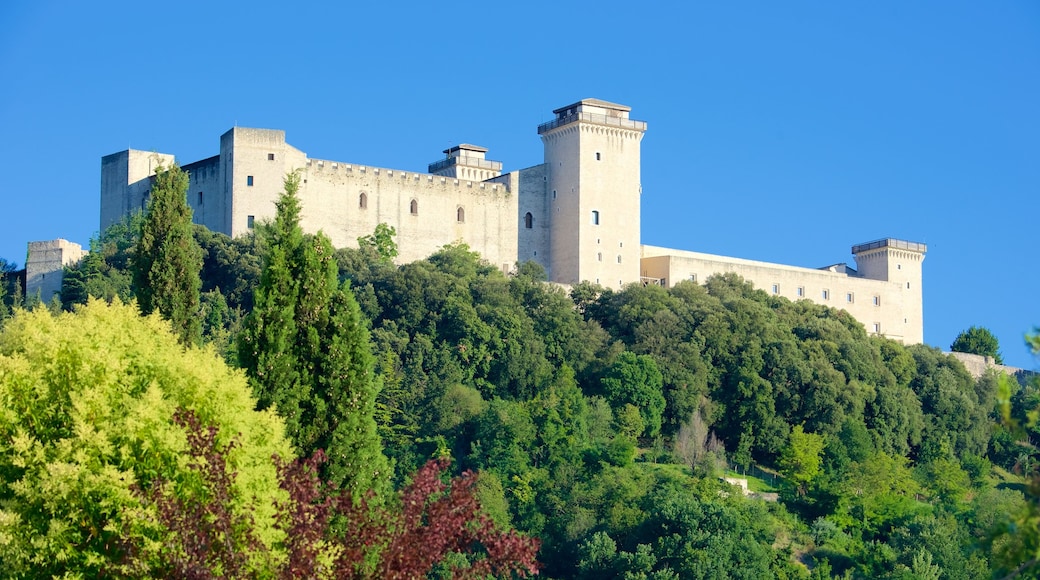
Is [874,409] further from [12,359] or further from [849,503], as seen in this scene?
[12,359]

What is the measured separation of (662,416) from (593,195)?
29.8 ft

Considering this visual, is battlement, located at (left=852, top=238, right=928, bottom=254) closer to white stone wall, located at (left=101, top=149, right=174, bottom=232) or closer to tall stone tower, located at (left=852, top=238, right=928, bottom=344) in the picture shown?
tall stone tower, located at (left=852, top=238, right=928, bottom=344)

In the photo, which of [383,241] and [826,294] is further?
Result: [826,294]

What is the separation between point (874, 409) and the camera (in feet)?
200

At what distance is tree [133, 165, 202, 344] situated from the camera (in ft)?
89.3

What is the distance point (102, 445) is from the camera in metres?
19.7

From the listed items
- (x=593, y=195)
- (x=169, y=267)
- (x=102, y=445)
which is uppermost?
(x=593, y=195)

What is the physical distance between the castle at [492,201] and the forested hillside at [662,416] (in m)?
1.44

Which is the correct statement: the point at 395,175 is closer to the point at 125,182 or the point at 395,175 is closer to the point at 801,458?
the point at 125,182

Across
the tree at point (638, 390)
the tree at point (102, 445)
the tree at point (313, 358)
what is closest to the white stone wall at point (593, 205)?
the tree at point (638, 390)

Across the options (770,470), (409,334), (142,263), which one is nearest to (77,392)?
(142,263)

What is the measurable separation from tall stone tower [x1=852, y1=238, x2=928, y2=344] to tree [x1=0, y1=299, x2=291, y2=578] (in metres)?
52.9

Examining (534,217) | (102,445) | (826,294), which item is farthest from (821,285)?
(102,445)

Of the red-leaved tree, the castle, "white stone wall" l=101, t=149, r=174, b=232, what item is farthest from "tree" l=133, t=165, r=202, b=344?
"white stone wall" l=101, t=149, r=174, b=232
